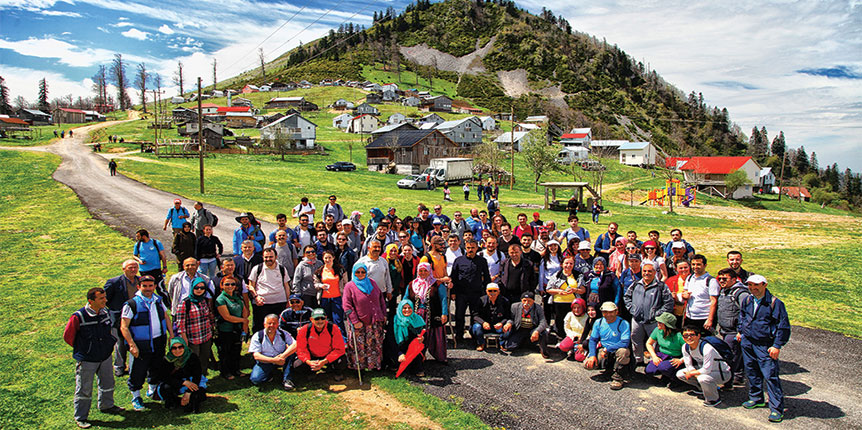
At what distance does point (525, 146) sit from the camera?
174 feet

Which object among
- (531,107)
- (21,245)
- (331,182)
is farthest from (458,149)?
(531,107)

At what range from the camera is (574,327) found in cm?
839

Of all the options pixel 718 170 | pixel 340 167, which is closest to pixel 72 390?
pixel 340 167

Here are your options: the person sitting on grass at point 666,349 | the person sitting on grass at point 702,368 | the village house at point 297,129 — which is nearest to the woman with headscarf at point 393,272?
the person sitting on grass at point 666,349

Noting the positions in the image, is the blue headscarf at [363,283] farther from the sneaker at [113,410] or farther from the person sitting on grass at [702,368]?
the person sitting on grass at [702,368]

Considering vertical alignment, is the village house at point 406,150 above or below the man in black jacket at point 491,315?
above

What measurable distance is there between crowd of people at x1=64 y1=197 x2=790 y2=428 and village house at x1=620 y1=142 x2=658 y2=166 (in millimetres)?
91937

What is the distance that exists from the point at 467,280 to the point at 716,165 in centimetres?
7867

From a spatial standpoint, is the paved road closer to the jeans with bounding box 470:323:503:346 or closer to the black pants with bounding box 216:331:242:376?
the jeans with bounding box 470:323:503:346

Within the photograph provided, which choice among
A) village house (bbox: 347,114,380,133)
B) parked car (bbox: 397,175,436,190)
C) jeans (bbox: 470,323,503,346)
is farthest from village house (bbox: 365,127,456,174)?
jeans (bbox: 470,323,503,346)

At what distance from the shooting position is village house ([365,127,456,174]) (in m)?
57.5

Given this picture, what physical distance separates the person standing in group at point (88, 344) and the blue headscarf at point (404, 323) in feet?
13.6

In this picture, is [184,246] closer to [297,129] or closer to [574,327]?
[574,327]

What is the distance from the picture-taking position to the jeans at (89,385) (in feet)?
19.3
